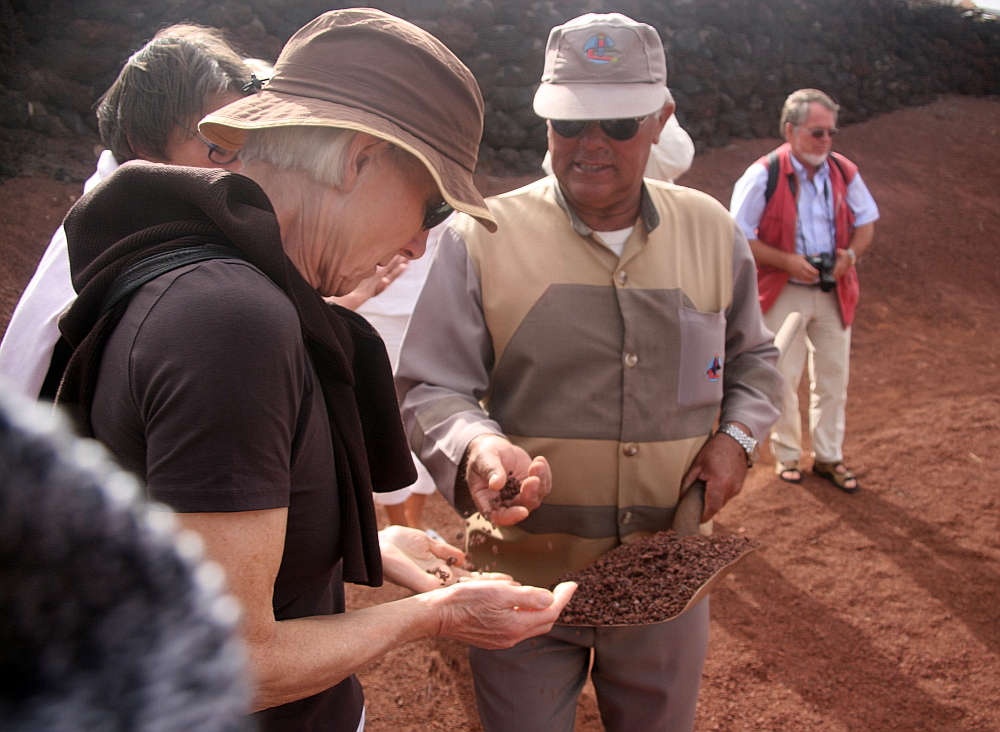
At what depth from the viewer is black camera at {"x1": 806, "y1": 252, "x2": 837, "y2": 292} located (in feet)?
17.3

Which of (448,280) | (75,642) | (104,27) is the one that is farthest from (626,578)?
(104,27)

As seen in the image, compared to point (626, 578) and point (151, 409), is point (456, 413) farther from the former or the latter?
point (151, 409)

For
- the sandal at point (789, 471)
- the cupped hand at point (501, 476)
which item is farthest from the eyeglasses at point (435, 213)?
the sandal at point (789, 471)

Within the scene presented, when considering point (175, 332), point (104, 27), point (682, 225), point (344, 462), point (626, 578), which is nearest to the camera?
point (175, 332)

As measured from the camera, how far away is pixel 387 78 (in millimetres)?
1393

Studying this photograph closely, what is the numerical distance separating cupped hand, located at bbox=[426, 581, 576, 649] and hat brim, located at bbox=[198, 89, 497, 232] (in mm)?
758

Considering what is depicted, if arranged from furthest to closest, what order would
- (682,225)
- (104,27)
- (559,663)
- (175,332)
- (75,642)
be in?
(104,27)
(682,225)
(559,663)
(175,332)
(75,642)

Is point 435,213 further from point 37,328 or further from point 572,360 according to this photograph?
point 37,328

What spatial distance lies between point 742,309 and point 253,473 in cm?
186

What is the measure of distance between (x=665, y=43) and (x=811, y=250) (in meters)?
9.30

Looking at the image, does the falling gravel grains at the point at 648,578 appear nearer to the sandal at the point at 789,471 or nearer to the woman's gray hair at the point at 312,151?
the woman's gray hair at the point at 312,151

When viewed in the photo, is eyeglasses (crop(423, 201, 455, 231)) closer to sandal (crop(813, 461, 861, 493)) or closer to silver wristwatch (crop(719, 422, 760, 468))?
silver wristwatch (crop(719, 422, 760, 468))

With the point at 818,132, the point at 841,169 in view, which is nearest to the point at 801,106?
the point at 818,132

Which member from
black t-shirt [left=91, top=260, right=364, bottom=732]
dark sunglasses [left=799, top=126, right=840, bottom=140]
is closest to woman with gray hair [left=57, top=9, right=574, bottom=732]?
black t-shirt [left=91, top=260, right=364, bottom=732]
